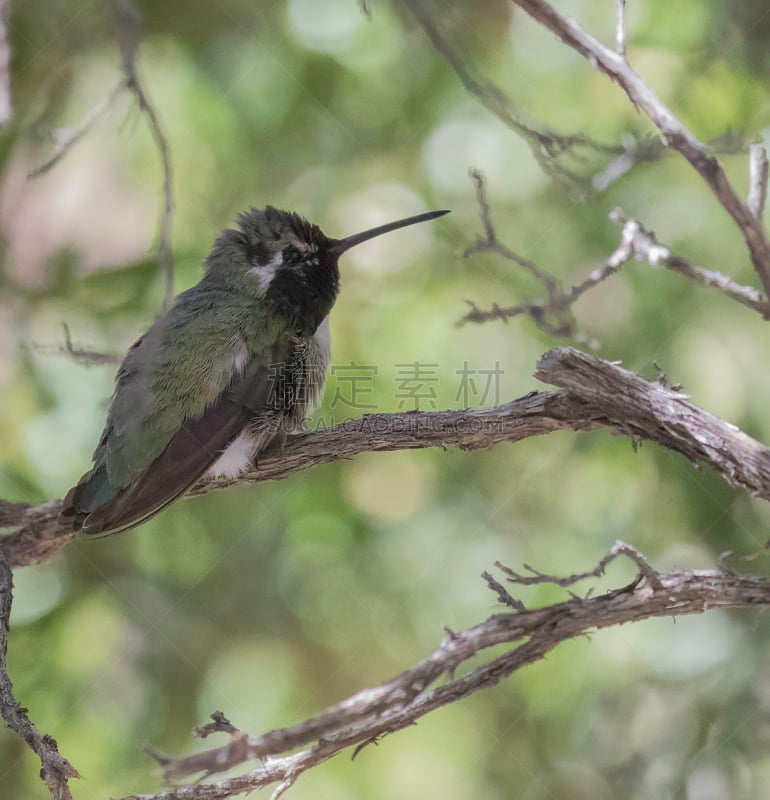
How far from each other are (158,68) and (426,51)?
4.01ft

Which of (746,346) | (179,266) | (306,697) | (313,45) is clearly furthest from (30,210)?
(746,346)

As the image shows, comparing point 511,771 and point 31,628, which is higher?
point 31,628

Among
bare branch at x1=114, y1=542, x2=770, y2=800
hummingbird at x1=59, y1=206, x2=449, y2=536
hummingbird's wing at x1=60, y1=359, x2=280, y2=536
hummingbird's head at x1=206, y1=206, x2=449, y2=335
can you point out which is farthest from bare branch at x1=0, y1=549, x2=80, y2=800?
hummingbird's head at x1=206, y1=206, x2=449, y2=335

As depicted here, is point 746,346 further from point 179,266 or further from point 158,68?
point 158,68

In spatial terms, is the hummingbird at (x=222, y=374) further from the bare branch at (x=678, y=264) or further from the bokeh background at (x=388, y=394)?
the bare branch at (x=678, y=264)

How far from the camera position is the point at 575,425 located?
2318mm

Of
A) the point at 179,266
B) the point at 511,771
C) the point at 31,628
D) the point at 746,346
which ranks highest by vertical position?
the point at 179,266

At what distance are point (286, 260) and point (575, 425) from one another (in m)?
1.50

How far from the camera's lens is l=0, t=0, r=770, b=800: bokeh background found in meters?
3.51

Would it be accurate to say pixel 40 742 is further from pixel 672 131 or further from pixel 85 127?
pixel 672 131

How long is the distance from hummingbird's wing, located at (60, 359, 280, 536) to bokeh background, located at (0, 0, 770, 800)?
0.65 metres

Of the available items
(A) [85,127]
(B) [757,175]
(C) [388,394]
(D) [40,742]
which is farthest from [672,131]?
(C) [388,394]

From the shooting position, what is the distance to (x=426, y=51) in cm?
412

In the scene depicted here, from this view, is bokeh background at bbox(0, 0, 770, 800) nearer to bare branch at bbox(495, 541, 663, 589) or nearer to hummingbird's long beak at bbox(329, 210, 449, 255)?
hummingbird's long beak at bbox(329, 210, 449, 255)
